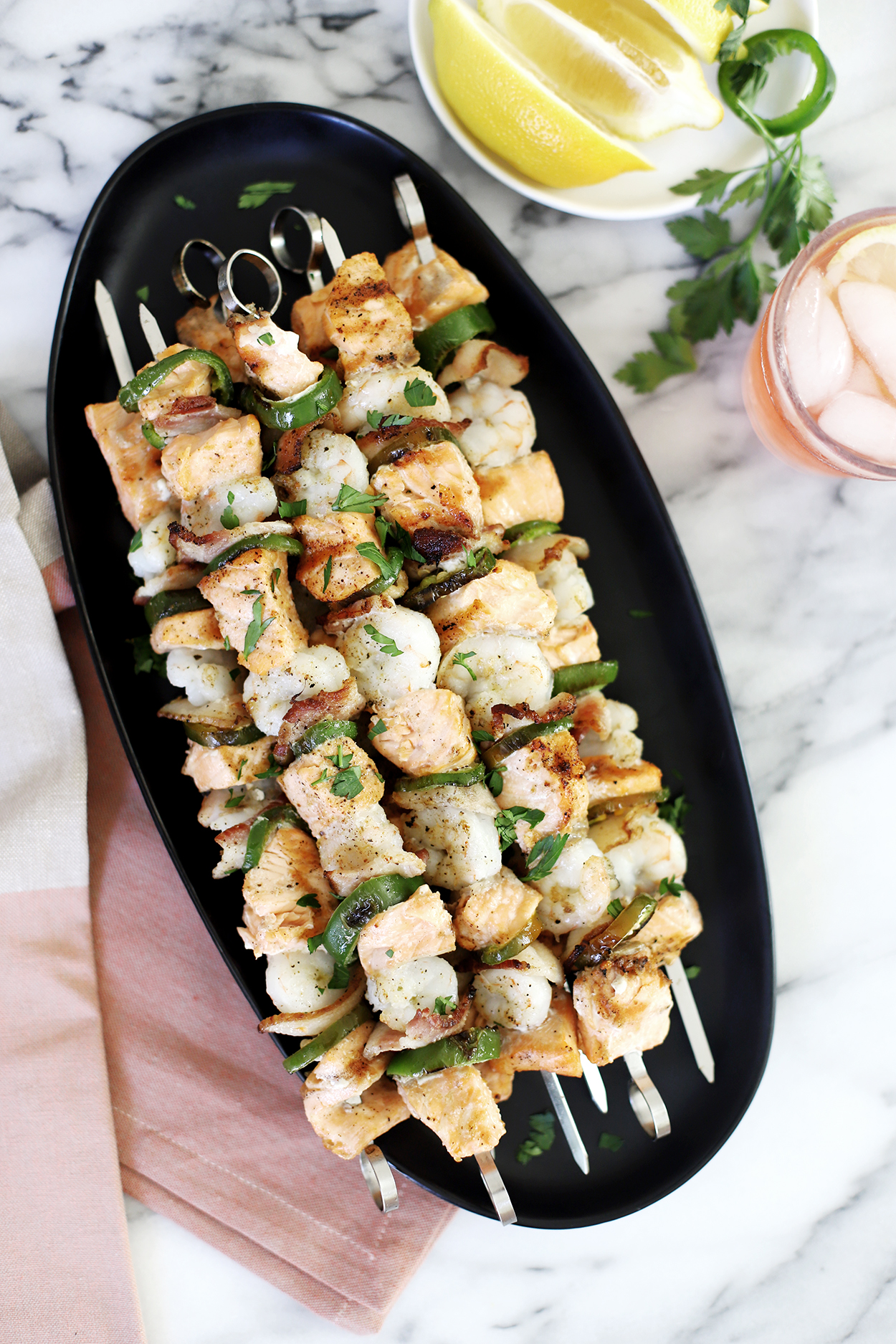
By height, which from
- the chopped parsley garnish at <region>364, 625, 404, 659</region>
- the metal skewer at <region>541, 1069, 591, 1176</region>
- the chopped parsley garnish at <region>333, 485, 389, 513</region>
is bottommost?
the metal skewer at <region>541, 1069, 591, 1176</region>

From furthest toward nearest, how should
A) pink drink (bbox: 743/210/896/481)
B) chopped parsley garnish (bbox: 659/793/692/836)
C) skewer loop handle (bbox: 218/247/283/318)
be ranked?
chopped parsley garnish (bbox: 659/793/692/836), pink drink (bbox: 743/210/896/481), skewer loop handle (bbox: 218/247/283/318)

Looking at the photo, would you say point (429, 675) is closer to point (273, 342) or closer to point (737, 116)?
point (273, 342)

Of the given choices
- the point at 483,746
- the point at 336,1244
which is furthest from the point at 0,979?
the point at 483,746

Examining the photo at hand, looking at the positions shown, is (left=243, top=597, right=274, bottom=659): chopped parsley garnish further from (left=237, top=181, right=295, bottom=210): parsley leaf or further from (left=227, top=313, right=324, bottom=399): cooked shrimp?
(left=237, top=181, right=295, bottom=210): parsley leaf

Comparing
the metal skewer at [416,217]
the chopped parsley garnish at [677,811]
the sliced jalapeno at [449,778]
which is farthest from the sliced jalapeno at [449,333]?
the chopped parsley garnish at [677,811]

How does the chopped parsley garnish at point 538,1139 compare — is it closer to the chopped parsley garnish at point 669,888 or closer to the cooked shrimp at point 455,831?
the chopped parsley garnish at point 669,888

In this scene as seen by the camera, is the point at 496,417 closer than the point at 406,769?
No

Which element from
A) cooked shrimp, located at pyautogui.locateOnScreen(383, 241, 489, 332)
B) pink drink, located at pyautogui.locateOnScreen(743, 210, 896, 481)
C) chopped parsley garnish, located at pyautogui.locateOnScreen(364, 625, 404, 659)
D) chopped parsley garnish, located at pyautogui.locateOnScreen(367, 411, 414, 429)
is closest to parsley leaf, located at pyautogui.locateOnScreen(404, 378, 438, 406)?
chopped parsley garnish, located at pyautogui.locateOnScreen(367, 411, 414, 429)

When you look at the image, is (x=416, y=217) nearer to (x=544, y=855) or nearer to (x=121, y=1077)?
(x=544, y=855)
